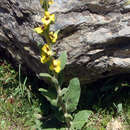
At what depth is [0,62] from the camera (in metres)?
4.88

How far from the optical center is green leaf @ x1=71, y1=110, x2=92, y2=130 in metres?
3.82

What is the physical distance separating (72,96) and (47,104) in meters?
0.76

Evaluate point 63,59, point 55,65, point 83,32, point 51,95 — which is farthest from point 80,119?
point 83,32

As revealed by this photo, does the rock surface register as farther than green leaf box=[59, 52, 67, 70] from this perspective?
Yes

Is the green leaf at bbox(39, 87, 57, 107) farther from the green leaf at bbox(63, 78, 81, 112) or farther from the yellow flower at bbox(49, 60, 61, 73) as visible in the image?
the yellow flower at bbox(49, 60, 61, 73)

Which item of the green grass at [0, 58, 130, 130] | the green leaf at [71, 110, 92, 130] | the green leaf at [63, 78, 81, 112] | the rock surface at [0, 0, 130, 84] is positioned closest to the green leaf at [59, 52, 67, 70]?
the rock surface at [0, 0, 130, 84]

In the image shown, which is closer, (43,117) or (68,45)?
(68,45)

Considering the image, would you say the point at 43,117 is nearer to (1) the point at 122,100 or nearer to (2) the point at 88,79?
(2) the point at 88,79

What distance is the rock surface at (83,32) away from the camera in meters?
3.54

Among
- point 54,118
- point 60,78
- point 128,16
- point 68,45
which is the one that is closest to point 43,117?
point 54,118

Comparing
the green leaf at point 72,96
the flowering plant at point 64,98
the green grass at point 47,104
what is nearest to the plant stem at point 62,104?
the flowering plant at point 64,98

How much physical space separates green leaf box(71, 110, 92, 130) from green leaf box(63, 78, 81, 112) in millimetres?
250

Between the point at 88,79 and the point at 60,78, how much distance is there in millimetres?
646

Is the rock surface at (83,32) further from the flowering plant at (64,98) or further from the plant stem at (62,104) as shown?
the plant stem at (62,104)
